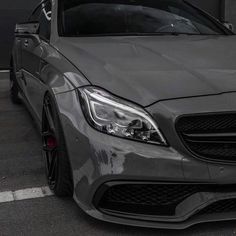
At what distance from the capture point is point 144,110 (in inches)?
117

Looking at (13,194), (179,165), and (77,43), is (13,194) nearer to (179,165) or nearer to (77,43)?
(77,43)

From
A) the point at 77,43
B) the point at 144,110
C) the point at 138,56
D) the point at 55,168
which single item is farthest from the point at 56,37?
the point at 144,110

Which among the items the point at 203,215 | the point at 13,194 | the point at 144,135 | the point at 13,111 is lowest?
the point at 13,111

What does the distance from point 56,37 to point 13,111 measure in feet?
8.31

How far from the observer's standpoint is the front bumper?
2881mm

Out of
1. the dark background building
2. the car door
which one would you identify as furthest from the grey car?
the dark background building

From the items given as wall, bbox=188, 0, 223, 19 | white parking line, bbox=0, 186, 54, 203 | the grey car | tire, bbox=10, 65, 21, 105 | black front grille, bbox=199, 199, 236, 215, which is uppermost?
the grey car

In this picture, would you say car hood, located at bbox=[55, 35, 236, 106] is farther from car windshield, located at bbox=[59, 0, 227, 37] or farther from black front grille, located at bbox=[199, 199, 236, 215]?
black front grille, located at bbox=[199, 199, 236, 215]

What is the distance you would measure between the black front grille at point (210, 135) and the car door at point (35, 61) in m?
1.56

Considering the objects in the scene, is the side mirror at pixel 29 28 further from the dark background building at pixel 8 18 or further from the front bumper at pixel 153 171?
the dark background building at pixel 8 18

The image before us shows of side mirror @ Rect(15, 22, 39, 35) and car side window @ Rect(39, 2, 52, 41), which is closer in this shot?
car side window @ Rect(39, 2, 52, 41)

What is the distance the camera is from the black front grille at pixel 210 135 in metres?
2.92

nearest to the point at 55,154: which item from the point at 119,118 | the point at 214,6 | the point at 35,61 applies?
the point at 119,118

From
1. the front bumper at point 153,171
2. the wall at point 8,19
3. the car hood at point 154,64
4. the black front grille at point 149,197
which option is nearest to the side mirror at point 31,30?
the car hood at point 154,64
